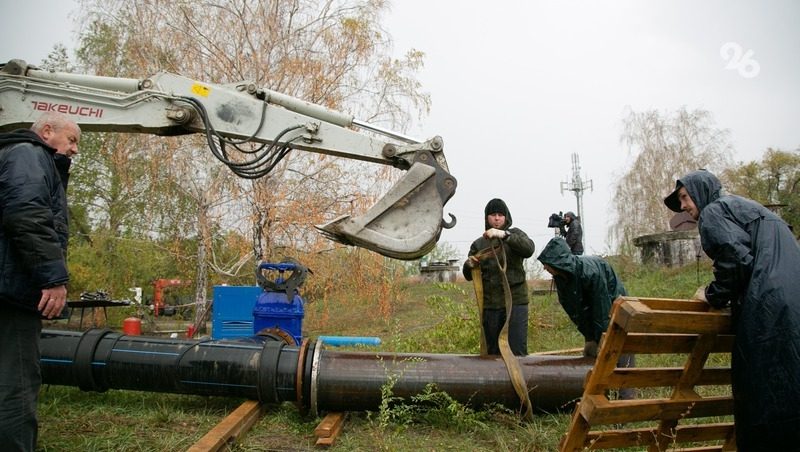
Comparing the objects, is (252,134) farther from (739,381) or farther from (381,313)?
(381,313)

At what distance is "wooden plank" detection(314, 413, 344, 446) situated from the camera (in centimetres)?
353

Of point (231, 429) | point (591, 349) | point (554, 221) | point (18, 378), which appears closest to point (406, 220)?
point (231, 429)

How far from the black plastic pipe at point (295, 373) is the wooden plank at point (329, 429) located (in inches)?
4.2

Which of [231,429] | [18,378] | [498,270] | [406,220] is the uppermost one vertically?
[406,220]

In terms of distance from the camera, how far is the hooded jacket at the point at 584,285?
4008mm

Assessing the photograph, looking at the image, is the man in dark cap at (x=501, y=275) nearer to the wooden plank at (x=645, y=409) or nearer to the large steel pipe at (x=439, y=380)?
the large steel pipe at (x=439, y=380)

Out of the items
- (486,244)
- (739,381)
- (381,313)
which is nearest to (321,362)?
(486,244)

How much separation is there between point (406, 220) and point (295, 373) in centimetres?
144

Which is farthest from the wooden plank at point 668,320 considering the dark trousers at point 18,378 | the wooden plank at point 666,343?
the dark trousers at point 18,378

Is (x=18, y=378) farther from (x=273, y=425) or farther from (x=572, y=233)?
(x=572, y=233)

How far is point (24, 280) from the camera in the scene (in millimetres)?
2588

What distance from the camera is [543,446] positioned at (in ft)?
11.5

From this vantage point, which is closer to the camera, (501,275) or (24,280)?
(24,280)

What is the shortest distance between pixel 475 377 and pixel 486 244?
50.5 inches
